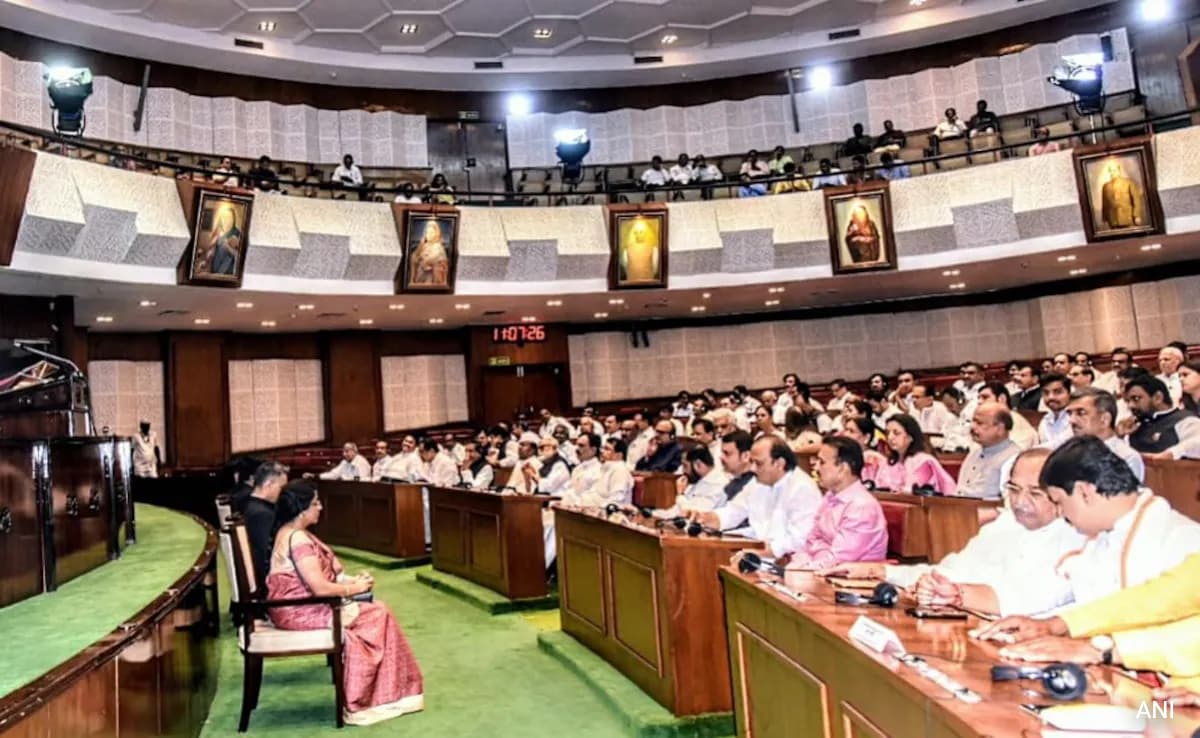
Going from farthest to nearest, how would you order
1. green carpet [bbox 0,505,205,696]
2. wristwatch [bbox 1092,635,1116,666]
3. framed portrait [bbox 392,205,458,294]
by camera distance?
1. framed portrait [bbox 392,205,458,294]
2. green carpet [bbox 0,505,205,696]
3. wristwatch [bbox 1092,635,1116,666]

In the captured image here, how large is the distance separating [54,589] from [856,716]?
12.0 feet

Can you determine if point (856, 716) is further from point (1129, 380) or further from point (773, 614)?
point (1129, 380)

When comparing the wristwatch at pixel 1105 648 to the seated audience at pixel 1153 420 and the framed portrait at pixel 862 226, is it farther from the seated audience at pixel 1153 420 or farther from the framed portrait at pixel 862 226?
the framed portrait at pixel 862 226

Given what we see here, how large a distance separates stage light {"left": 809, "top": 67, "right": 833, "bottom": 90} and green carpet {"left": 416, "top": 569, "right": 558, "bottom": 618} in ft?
44.6

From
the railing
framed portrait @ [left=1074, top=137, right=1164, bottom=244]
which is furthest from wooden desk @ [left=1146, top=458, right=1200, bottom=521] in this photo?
framed portrait @ [left=1074, top=137, right=1164, bottom=244]

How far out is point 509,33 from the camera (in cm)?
1652

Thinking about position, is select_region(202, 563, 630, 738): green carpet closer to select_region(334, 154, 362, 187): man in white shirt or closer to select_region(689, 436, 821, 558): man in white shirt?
A: select_region(689, 436, 821, 558): man in white shirt

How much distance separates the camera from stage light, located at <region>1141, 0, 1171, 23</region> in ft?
51.2

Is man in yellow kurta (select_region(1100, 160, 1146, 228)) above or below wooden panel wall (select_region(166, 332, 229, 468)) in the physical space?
above

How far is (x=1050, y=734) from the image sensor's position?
1540 millimetres

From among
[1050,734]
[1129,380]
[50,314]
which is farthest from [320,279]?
[1050,734]

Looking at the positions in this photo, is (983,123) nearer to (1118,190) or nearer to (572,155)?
(1118,190)

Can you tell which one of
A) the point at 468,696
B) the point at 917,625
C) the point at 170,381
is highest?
the point at 170,381

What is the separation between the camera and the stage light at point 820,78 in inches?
711
